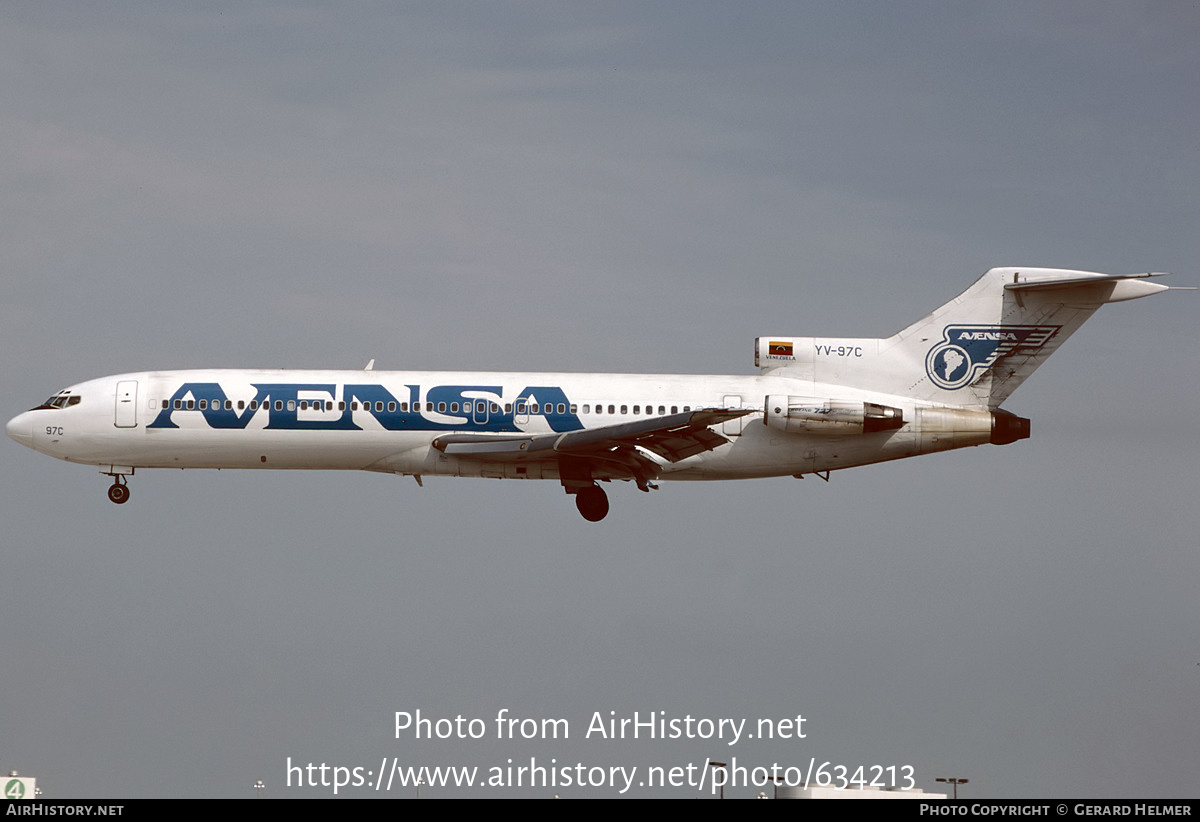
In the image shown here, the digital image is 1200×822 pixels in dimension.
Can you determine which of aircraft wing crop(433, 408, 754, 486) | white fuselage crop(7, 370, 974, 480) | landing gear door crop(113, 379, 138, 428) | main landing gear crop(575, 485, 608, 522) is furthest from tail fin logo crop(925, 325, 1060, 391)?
landing gear door crop(113, 379, 138, 428)

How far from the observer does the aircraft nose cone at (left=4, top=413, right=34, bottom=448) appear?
5036 cm

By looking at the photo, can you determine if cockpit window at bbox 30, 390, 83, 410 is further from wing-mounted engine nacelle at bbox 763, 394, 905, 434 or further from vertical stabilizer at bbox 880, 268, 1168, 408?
vertical stabilizer at bbox 880, 268, 1168, 408

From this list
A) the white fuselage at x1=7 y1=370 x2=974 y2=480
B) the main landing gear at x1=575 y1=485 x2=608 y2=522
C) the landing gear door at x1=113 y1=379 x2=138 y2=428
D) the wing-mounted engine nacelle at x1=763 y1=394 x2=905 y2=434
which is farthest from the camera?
the main landing gear at x1=575 y1=485 x2=608 y2=522

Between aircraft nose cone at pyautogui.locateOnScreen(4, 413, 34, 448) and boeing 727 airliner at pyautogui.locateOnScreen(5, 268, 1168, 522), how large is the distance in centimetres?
9

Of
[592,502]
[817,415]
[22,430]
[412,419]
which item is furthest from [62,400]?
[817,415]

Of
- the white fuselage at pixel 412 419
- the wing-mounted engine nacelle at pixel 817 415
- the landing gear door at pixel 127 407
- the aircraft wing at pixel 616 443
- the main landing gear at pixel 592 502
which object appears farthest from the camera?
the main landing gear at pixel 592 502

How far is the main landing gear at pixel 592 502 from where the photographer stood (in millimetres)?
49719

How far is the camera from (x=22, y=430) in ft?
166

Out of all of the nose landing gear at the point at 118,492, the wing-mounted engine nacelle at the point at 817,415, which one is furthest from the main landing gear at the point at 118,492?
the wing-mounted engine nacelle at the point at 817,415

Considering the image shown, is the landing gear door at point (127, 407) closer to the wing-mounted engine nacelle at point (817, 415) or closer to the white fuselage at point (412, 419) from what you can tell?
the white fuselage at point (412, 419)

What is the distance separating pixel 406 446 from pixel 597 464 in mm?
5240

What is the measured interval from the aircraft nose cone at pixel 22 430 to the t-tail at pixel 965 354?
20.8m

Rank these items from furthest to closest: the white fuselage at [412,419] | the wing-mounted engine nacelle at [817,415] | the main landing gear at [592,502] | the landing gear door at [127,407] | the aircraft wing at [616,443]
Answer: the main landing gear at [592,502], the landing gear door at [127,407], the white fuselage at [412,419], the wing-mounted engine nacelle at [817,415], the aircraft wing at [616,443]

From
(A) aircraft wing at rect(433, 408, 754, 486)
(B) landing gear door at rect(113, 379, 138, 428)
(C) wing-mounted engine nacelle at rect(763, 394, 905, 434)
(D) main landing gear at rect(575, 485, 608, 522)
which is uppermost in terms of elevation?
(B) landing gear door at rect(113, 379, 138, 428)
